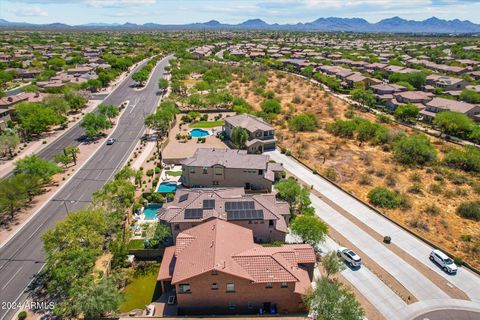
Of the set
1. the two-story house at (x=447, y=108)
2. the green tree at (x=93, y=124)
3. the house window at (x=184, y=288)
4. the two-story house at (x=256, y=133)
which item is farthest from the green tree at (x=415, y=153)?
the green tree at (x=93, y=124)

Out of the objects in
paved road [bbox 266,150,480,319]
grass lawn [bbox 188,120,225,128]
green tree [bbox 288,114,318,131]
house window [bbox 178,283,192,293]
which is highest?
green tree [bbox 288,114,318,131]

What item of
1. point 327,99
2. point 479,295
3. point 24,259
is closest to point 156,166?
point 24,259

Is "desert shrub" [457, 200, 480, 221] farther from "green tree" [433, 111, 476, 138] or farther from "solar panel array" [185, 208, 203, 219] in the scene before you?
"solar panel array" [185, 208, 203, 219]

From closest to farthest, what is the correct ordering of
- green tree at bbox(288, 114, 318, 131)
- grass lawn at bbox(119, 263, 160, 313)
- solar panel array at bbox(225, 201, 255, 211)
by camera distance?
grass lawn at bbox(119, 263, 160, 313), solar panel array at bbox(225, 201, 255, 211), green tree at bbox(288, 114, 318, 131)

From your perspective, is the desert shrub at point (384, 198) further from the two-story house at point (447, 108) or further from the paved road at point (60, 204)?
the two-story house at point (447, 108)

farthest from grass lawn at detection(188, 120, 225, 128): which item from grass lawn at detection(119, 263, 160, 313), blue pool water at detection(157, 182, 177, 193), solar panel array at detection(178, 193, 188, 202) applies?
grass lawn at detection(119, 263, 160, 313)
